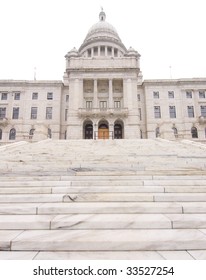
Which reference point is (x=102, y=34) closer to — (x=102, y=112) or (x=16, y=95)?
(x=16, y=95)

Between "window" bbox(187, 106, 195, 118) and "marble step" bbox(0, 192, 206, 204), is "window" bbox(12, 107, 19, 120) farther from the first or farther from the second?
"marble step" bbox(0, 192, 206, 204)

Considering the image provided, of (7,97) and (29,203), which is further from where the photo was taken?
(7,97)

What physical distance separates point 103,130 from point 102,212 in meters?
29.5

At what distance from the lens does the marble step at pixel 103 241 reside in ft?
9.45

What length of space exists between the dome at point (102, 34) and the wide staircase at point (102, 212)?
51.7 meters

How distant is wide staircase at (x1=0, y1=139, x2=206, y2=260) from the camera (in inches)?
113

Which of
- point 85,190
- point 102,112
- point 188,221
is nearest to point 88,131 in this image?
point 102,112

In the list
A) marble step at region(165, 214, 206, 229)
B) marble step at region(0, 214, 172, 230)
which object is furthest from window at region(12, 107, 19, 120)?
marble step at region(165, 214, 206, 229)

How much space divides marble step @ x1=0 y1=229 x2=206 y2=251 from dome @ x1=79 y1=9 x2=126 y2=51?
2145 inches

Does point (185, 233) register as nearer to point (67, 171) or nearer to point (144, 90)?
point (67, 171)

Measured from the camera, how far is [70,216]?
372 cm

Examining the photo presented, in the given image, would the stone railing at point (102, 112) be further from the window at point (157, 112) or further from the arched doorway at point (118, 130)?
the window at point (157, 112)
